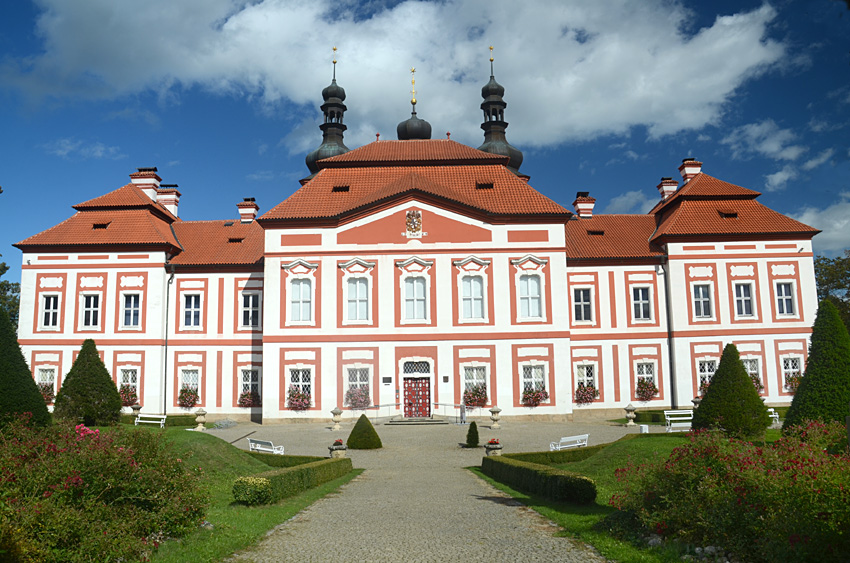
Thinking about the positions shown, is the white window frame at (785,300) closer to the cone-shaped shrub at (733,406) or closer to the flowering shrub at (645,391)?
the flowering shrub at (645,391)

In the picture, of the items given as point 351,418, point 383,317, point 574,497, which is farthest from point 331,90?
point 574,497

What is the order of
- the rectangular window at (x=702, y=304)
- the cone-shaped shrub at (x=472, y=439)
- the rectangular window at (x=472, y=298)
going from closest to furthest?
the cone-shaped shrub at (x=472, y=439) → the rectangular window at (x=472, y=298) → the rectangular window at (x=702, y=304)

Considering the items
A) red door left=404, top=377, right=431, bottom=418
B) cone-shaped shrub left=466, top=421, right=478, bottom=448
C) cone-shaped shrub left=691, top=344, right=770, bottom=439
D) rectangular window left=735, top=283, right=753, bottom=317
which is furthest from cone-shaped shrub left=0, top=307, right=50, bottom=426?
rectangular window left=735, top=283, right=753, bottom=317

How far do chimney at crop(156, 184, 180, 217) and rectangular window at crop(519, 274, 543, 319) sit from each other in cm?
2169

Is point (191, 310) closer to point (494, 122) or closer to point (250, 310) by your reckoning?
point (250, 310)

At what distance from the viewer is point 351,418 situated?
31.7 m

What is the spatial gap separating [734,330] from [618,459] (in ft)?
68.8

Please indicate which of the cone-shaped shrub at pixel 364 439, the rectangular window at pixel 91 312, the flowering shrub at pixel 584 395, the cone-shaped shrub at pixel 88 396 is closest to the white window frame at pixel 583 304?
the flowering shrub at pixel 584 395

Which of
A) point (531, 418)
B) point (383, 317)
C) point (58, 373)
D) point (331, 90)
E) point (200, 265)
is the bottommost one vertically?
point (531, 418)

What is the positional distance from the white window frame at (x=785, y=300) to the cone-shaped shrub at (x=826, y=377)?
21.8 metres

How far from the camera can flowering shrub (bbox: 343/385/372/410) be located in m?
31.9

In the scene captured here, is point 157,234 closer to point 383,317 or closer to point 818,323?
point 383,317

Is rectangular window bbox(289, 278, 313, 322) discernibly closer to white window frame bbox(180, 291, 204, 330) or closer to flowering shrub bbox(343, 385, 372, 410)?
flowering shrub bbox(343, 385, 372, 410)

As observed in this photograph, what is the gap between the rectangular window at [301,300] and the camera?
32.9 meters
